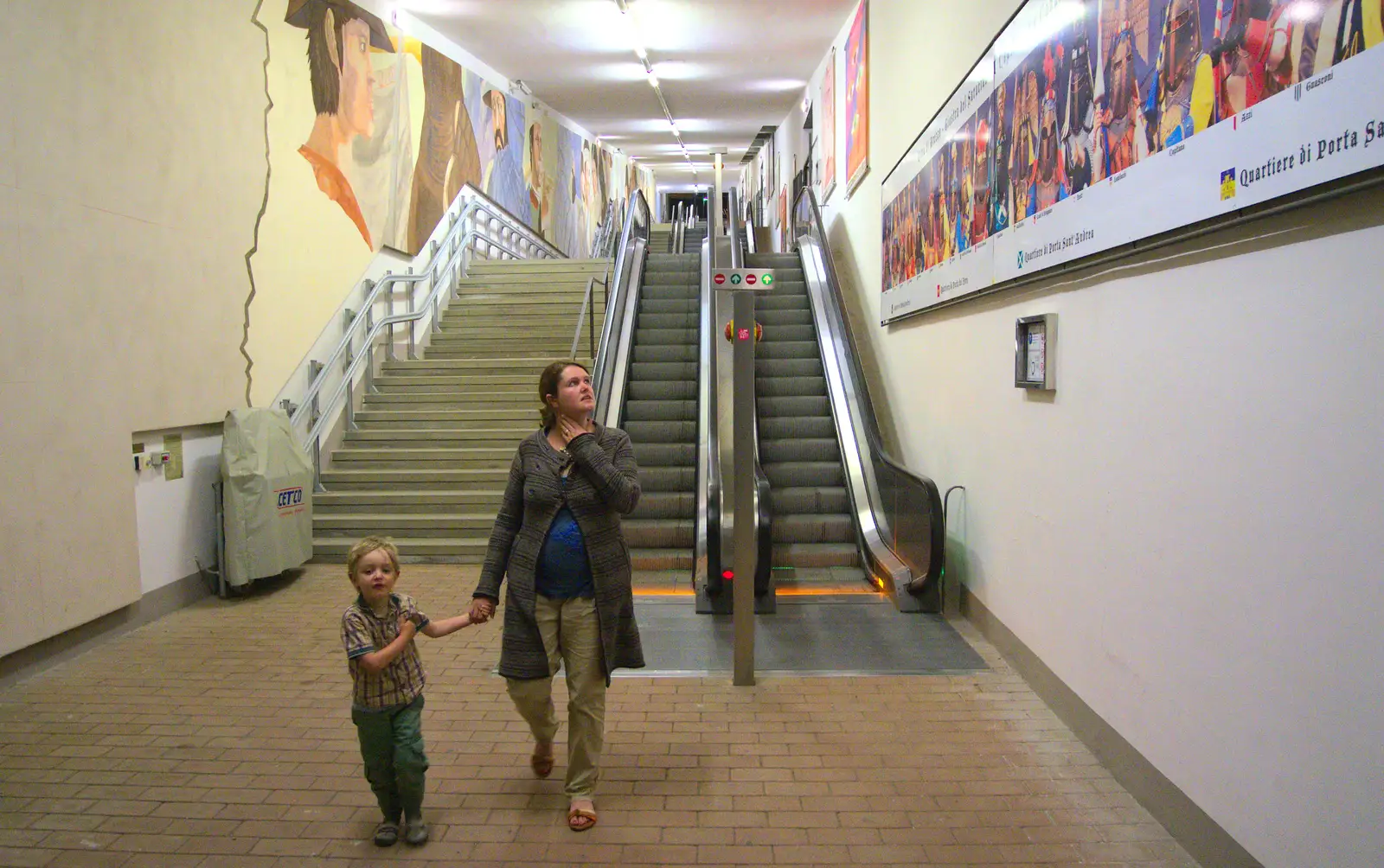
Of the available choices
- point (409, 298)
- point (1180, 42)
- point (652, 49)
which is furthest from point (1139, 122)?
point (652, 49)

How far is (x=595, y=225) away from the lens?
19141 mm

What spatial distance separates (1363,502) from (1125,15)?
1.90 m

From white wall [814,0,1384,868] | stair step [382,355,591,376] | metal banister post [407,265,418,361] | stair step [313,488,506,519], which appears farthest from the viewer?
metal banister post [407,265,418,361]

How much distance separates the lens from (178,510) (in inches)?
215

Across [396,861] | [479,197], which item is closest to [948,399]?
[396,861]

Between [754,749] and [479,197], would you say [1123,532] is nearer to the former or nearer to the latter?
[754,749]

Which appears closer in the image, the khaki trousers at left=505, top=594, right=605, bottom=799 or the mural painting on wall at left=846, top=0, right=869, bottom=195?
the khaki trousers at left=505, top=594, right=605, bottom=799

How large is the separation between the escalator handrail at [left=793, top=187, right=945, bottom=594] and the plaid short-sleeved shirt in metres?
3.21

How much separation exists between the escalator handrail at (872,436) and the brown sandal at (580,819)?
2.83 m

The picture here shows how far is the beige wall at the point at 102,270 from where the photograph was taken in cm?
416

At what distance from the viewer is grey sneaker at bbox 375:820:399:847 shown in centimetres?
264

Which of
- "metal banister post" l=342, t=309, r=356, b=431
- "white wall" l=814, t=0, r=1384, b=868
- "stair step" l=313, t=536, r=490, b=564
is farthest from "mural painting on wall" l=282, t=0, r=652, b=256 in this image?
"white wall" l=814, t=0, r=1384, b=868

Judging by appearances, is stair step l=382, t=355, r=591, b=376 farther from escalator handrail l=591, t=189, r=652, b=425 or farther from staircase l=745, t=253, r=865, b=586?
staircase l=745, t=253, r=865, b=586

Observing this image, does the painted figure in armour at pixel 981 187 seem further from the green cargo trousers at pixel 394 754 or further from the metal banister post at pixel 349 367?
the metal banister post at pixel 349 367
